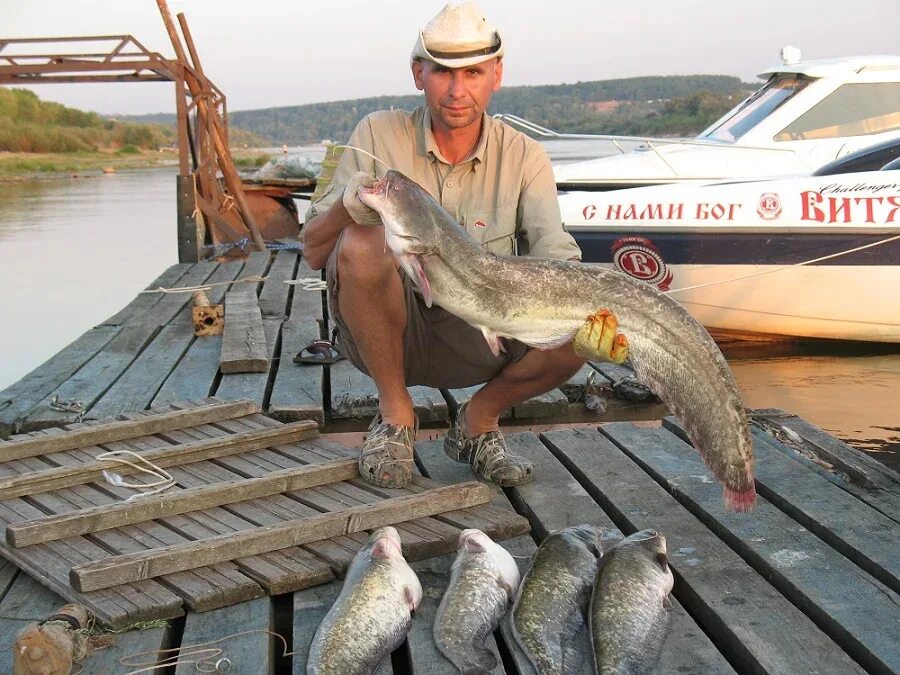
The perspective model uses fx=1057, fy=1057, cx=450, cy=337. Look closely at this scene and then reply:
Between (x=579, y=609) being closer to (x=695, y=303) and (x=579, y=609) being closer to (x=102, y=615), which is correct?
(x=102, y=615)

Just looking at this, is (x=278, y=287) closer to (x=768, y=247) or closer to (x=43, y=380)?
(x=43, y=380)

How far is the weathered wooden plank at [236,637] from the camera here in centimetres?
281

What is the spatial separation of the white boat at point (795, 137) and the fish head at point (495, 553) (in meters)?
7.40

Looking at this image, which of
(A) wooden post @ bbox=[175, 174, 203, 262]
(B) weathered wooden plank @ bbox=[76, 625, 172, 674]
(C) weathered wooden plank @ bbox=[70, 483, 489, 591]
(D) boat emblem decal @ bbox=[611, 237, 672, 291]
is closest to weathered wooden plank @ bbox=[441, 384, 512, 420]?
(C) weathered wooden plank @ bbox=[70, 483, 489, 591]

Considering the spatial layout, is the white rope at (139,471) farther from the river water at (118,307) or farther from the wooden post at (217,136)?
the wooden post at (217,136)

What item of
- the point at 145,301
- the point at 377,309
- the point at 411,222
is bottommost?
the point at 145,301

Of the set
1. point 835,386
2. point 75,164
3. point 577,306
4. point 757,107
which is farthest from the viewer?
point 75,164

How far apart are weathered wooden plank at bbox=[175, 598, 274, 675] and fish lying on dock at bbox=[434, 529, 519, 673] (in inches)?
18.8

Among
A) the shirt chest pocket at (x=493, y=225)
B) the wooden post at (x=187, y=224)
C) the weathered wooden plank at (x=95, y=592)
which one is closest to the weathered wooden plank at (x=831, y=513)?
the shirt chest pocket at (x=493, y=225)

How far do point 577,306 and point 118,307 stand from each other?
415 inches

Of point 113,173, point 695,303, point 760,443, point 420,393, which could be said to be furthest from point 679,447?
point 113,173

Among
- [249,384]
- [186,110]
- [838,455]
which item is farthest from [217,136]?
[838,455]

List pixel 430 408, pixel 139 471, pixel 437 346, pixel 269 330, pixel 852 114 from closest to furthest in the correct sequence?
pixel 139 471 → pixel 437 346 → pixel 430 408 → pixel 269 330 → pixel 852 114

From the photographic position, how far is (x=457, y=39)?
3963 millimetres
